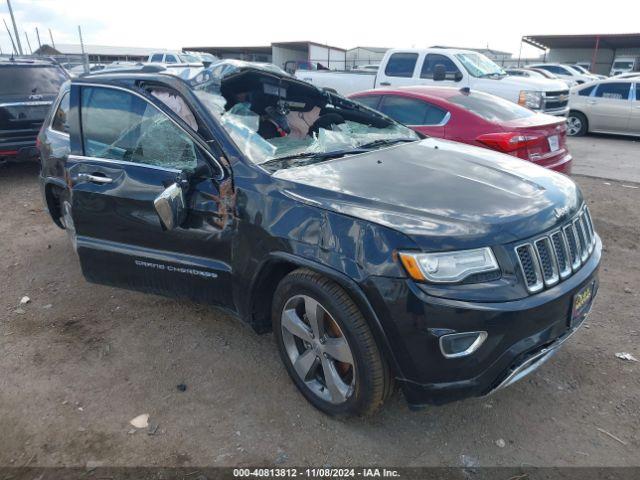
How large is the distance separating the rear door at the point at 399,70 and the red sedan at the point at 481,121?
15.8ft

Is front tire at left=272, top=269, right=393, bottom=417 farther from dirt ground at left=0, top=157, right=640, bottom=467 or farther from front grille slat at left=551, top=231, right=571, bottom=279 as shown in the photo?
front grille slat at left=551, top=231, right=571, bottom=279

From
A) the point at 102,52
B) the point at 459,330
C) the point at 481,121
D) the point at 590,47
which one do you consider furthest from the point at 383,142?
the point at 102,52

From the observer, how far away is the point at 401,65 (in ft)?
36.8

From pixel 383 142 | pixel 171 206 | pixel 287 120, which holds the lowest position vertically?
pixel 171 206

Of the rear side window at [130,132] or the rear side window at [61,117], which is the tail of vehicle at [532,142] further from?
the rear side window at [61,117]

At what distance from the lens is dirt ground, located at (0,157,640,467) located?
254cm

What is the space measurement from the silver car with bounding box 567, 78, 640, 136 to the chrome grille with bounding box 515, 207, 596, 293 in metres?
11.3

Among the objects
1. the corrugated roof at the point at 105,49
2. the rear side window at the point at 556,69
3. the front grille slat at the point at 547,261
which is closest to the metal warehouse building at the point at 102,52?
the corrugated roof at the point at 105,49

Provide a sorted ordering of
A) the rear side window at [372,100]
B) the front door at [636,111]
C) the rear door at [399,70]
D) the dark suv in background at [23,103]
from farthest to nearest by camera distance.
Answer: the front door at [636,111] < the rear door at [399,70] < the dark suv in background at [23,103] < the rear side window at [372,100]

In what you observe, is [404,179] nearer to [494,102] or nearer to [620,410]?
[620,410]

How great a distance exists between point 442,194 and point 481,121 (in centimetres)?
352

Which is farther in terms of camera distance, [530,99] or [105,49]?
[105,49]

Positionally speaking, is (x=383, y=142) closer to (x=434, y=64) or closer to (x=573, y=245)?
(x=573, y=245)

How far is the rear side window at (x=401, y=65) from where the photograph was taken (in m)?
11.1
